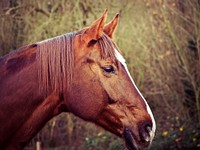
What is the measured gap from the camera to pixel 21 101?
3119mm

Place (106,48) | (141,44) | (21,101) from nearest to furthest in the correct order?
1. (21,101)
2. (106,48)
3. (141,44)

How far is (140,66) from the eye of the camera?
11.4 meters

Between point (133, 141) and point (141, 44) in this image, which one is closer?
point (133, 141)

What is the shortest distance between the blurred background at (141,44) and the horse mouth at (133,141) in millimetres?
6298

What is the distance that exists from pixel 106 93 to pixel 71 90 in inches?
9.6

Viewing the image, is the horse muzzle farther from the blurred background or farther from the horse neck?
the blurred background

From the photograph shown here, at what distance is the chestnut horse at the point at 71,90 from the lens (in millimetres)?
3129

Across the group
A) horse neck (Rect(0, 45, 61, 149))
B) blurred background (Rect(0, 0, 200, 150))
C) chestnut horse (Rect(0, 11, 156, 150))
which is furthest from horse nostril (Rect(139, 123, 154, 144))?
blurred background (Rect(0, 0, 200, 150))

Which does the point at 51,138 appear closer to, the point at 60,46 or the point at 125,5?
the point at 125,5

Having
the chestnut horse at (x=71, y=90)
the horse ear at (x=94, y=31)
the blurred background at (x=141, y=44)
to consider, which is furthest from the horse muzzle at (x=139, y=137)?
the blurred background at (x=141, y=44)

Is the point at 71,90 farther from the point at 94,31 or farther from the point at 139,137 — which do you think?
the point at 139,137

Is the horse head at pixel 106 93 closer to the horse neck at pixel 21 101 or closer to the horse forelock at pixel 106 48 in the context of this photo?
the horse forelock at pixel 106 48

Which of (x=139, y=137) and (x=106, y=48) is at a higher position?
(x=106, y=48)

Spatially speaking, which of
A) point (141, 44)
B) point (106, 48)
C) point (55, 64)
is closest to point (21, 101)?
point (55, 64)
